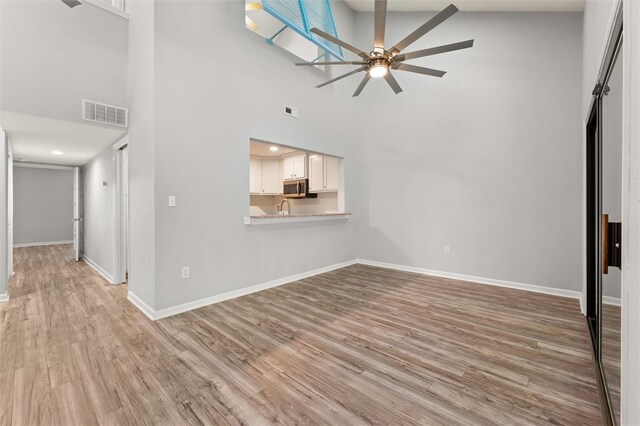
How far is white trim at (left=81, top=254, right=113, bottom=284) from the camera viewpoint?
4.36m

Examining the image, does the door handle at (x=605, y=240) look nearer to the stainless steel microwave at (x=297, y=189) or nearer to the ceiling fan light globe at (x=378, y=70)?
the ceiling fan light globe at (x=378, y=70)

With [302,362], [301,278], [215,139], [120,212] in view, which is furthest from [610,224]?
[120,212]

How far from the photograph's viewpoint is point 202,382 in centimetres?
Answer: 185

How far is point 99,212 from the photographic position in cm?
507

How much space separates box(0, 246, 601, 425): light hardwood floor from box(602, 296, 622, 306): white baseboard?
55 cm

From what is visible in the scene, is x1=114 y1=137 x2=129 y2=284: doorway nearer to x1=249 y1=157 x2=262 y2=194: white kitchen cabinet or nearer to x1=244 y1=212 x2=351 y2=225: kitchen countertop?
x1=244 y1=212 x2=351 y2=225: kitchen countertop

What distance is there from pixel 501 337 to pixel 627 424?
1.59 metres

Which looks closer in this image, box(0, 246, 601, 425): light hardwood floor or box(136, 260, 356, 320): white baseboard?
box(0, 246, 601, 425): light hardwood floor

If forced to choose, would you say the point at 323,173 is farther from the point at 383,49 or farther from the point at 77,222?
the point at 77,222

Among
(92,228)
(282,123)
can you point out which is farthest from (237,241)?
(92,228)

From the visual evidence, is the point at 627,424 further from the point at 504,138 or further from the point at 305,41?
the point at 305,41

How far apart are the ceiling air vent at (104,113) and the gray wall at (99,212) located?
1210 millimetres

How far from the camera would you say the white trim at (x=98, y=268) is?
4.36 metres

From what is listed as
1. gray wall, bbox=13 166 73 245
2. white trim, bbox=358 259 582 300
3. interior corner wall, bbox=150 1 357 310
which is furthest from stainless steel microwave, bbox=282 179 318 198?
gray wall, bbox=13 166 73 245
